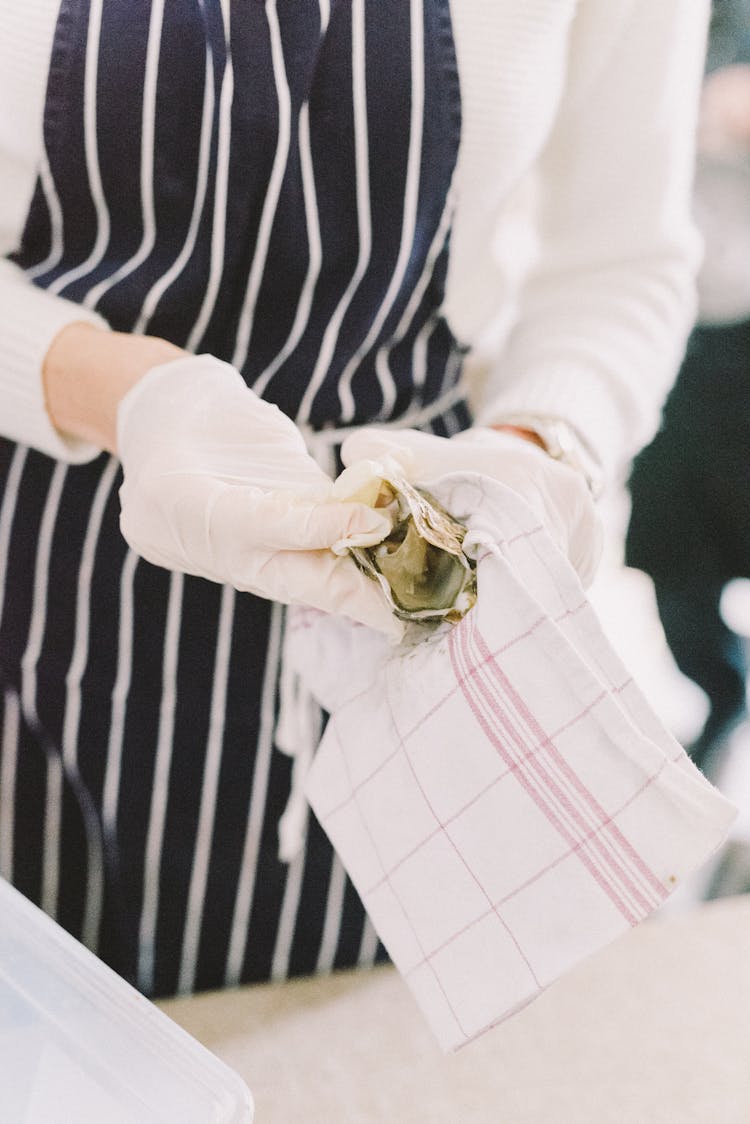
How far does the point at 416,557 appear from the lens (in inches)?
19.7

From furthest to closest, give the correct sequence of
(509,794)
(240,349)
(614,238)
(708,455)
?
(708,455), (614,238), (240,349), (509,794)

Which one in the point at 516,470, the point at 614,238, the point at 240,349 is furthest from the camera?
the point at 614,238

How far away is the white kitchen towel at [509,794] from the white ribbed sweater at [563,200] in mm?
286

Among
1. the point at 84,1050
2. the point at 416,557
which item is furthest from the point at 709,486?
the point at 84,1050

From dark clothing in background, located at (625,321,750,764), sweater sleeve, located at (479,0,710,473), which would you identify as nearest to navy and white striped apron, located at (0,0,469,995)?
sweater sleeve, located at (479,0,710,473)

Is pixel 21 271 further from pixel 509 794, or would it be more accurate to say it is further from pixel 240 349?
pixel 509 794

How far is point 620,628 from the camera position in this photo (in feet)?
4.34

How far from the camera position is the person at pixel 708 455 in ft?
3.77

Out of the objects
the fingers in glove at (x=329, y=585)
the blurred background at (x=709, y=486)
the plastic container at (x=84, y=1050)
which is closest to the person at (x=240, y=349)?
the fingers in glove at (x=329, y=585)

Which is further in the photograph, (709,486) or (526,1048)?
(709,486)

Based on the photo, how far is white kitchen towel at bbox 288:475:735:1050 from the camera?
432 millimetres

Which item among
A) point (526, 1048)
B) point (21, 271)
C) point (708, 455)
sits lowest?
point (526, 1048)

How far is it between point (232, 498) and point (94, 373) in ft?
0.56

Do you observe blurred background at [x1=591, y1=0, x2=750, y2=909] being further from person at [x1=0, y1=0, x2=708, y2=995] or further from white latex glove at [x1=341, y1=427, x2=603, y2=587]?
white latex glove at [x1=341, y1=427, x2=603, y2=587]
